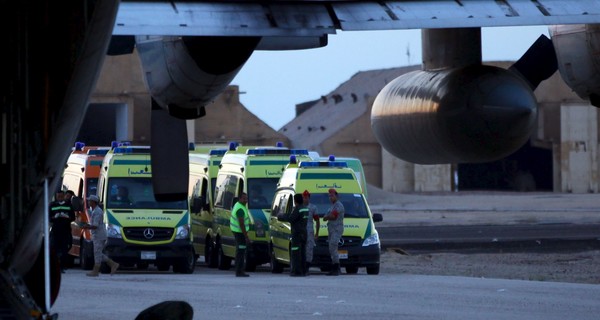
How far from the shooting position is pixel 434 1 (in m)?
8.30

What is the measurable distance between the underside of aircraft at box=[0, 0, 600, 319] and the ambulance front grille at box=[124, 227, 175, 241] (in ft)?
45.0

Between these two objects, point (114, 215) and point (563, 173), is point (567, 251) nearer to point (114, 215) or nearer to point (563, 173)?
point (114, 215)

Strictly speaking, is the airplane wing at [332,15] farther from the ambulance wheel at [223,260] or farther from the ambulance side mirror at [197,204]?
the ambulance wheel at [223,260]

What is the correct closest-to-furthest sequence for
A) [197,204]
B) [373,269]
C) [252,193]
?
[373,269], [197,204], [252,193]

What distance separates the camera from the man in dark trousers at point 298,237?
2173 cm

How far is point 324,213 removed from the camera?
2312 cm

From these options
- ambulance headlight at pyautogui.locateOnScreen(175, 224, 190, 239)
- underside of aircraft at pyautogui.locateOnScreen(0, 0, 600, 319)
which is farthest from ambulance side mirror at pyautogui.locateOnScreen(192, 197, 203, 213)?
underside of aircraft at pyautogui.locateOnScreen(0, 0, 600, 319)

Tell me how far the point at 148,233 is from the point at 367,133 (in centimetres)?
3360

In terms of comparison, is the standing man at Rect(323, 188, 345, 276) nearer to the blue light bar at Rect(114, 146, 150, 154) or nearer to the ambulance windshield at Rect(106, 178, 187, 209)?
the ambulance windshield at Rect(106, 178, 187, 209)

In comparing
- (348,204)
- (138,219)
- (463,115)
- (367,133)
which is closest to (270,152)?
(348,204)

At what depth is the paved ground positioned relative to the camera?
4294 cm

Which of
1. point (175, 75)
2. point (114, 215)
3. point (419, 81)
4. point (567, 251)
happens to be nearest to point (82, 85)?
point (175, 75)

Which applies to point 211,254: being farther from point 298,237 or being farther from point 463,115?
point 463,115

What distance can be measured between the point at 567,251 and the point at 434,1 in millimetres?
19980
